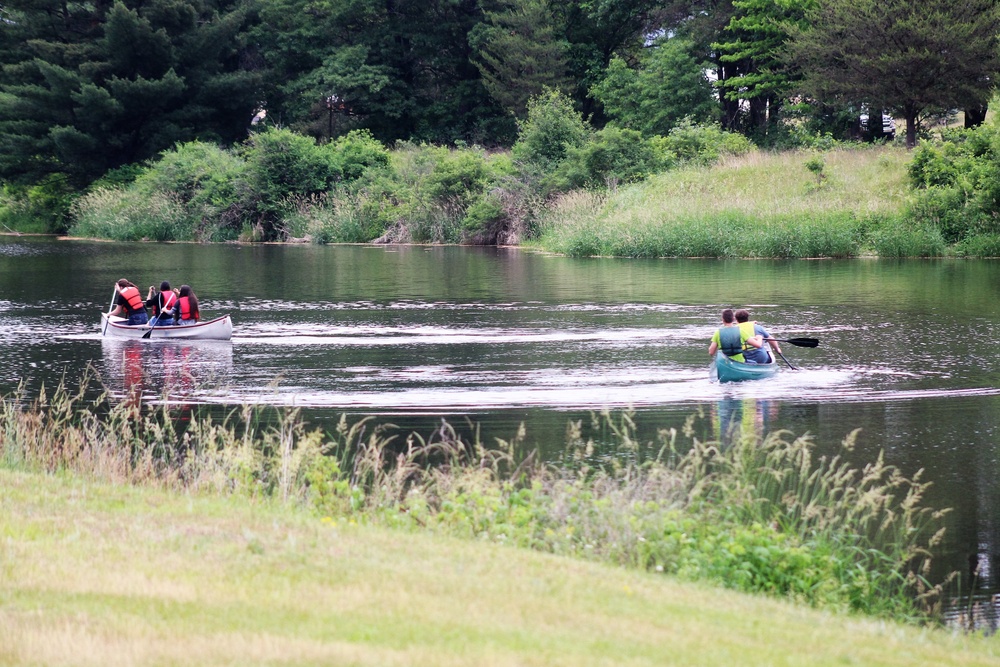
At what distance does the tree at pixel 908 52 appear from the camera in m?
52.5

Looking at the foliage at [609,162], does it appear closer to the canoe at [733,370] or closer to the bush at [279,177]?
the bush at [279,177]

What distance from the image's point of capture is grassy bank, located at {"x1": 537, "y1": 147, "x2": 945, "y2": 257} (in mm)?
47906

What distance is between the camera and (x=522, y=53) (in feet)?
256

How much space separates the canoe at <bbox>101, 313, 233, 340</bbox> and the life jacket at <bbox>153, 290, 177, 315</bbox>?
89cm

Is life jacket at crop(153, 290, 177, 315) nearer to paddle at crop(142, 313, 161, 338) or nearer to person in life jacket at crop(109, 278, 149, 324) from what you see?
paddle at crop(142, 313, 161, 338)

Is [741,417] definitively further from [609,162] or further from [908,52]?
[609,162]

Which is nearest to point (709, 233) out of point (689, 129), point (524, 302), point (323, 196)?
point (689, 129)

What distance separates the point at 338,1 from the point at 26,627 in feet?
268

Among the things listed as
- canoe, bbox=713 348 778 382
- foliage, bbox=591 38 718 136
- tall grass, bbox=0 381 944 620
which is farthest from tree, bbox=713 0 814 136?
tall grass, bbox=0 381 944 620

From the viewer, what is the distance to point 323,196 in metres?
67.5

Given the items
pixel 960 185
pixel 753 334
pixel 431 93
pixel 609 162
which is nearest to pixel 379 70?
pixel 431 93

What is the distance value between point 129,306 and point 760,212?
2840 cm

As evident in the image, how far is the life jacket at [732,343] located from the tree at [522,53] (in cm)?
5750

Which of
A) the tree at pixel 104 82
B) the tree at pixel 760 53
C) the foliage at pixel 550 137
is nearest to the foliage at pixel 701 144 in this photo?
the foliage at pixel 550 137
